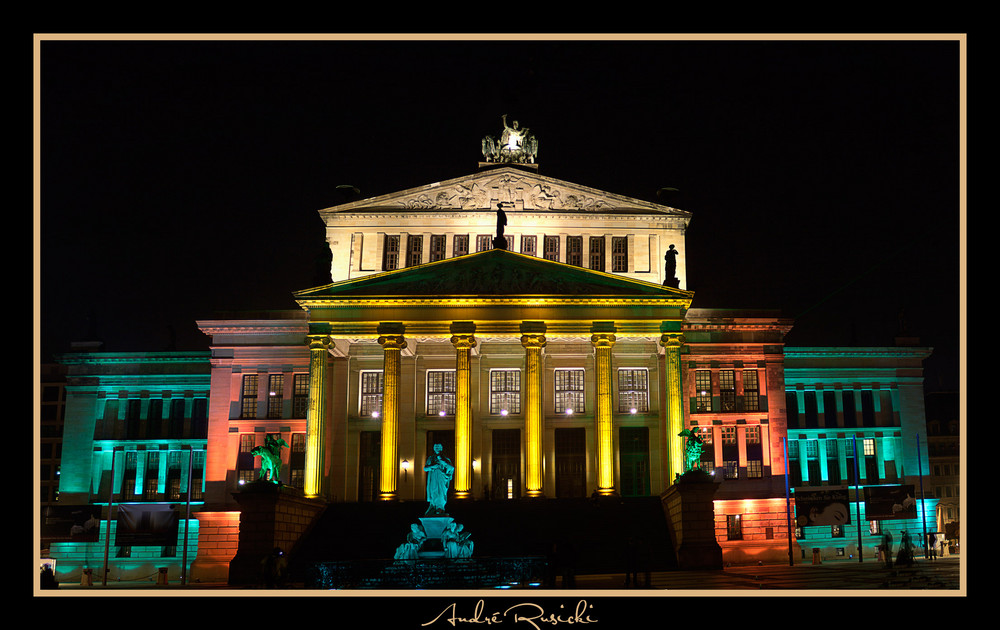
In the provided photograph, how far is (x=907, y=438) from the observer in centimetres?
5678

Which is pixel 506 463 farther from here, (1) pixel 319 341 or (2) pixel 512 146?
(2) pixel 512 146

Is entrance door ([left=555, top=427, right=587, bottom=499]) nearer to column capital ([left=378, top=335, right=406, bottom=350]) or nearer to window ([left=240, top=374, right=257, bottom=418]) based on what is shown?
column capital ([left=378, top=335, right=406, bottom=350])

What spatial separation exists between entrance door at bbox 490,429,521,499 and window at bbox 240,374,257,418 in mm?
12859

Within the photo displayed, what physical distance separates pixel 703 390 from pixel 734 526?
7205 mm

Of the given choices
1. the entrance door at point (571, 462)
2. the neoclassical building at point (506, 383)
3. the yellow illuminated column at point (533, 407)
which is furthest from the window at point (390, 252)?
the entrance door at point (571, 462)

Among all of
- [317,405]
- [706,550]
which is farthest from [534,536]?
[317,405]

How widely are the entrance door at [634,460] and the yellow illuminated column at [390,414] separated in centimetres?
1238

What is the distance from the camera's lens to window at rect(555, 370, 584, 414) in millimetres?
52125

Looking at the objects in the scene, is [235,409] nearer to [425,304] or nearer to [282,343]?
[282,343]

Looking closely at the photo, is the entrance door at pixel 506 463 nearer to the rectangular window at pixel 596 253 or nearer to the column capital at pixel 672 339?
the column capital at pixel 672 339

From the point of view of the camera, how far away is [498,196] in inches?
2100

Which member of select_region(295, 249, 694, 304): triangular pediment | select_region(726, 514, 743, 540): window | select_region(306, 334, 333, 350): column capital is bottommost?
select_region(726, 514, 743, 540): window

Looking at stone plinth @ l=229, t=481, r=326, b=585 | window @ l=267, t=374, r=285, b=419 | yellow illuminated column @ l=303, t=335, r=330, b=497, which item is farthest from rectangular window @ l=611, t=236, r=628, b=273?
stone plinth @ l=229, t=481, r=326, b=585
